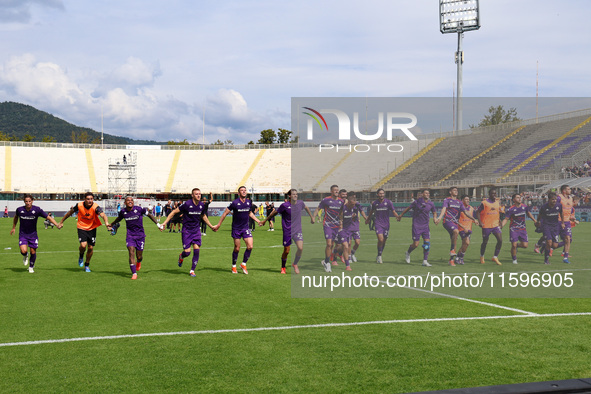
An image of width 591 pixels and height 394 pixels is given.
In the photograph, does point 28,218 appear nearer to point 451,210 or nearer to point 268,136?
point 451,210

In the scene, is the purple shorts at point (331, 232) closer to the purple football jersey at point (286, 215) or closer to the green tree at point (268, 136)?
the purple football jersey at point (286, 215)

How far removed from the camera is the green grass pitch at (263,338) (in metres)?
5.10

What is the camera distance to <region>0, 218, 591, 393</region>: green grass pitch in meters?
5.10

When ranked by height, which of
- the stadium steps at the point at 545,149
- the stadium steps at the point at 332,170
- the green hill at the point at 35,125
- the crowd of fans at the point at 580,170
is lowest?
the stadium steps at the point at 332,170

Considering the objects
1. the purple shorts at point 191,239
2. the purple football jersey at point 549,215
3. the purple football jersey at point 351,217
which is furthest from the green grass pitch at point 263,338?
the purple football jersey at point 549,215

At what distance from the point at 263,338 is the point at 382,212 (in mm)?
8181

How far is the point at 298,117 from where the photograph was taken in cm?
1088

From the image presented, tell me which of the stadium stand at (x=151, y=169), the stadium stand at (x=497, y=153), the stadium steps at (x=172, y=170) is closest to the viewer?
the stadium stand at (x=497, y=153)

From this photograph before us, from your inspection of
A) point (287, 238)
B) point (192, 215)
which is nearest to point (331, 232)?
point (287, 238)

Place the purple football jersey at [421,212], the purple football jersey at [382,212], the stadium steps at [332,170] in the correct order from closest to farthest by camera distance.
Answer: the stadium steps at [332,170], the purple football jersey at [382,212], the purple football jersey at [421,212]

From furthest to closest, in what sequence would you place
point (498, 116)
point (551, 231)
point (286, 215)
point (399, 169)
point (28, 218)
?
point (498, 116)
point (399, 169)
point (551, 231)
point (28, 218)
point (286, 215)

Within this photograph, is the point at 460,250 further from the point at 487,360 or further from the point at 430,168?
the point at 487,360

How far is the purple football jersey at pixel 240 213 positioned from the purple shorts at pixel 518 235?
7306mm

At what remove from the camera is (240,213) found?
521 inches
